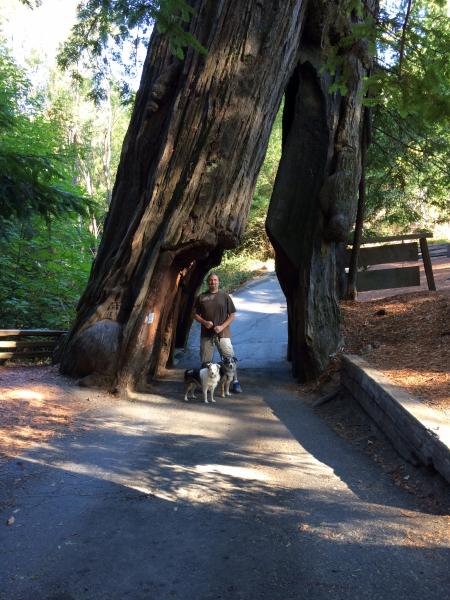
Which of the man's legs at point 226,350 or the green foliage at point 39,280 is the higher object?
the green foliage at point 39,280

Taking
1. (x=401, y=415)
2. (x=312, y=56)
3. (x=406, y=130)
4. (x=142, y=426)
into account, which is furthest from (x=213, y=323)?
(x=406, y=130)

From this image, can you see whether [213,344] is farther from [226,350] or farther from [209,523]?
[209,523]

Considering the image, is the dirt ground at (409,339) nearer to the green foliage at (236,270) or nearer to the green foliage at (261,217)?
the green foliage at (236,270)

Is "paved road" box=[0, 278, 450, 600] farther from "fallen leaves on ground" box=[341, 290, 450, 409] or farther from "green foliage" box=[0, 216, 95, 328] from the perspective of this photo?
"green foliage" box=[0, 216, 95, 328]

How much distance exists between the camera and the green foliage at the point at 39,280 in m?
15.9

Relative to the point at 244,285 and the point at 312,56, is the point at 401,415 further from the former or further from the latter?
the point at 244,285

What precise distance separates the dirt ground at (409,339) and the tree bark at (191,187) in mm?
3405

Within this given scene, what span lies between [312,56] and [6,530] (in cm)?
1111

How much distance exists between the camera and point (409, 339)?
1024cm

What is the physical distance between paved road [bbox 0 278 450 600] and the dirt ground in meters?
1.28

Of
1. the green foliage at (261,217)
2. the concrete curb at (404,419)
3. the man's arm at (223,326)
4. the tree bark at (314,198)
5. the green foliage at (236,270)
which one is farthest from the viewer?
the green foliage at (261,217)

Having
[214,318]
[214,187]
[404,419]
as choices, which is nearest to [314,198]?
[214,187]

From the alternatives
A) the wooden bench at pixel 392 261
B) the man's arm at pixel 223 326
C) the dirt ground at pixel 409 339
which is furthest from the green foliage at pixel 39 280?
the dirt ground at pixel 409 339

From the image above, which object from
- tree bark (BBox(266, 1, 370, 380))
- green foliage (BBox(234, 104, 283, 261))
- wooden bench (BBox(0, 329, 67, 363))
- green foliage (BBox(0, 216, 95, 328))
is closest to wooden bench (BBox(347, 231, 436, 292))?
tree bark (BBox(266, 1, 370, 380))
